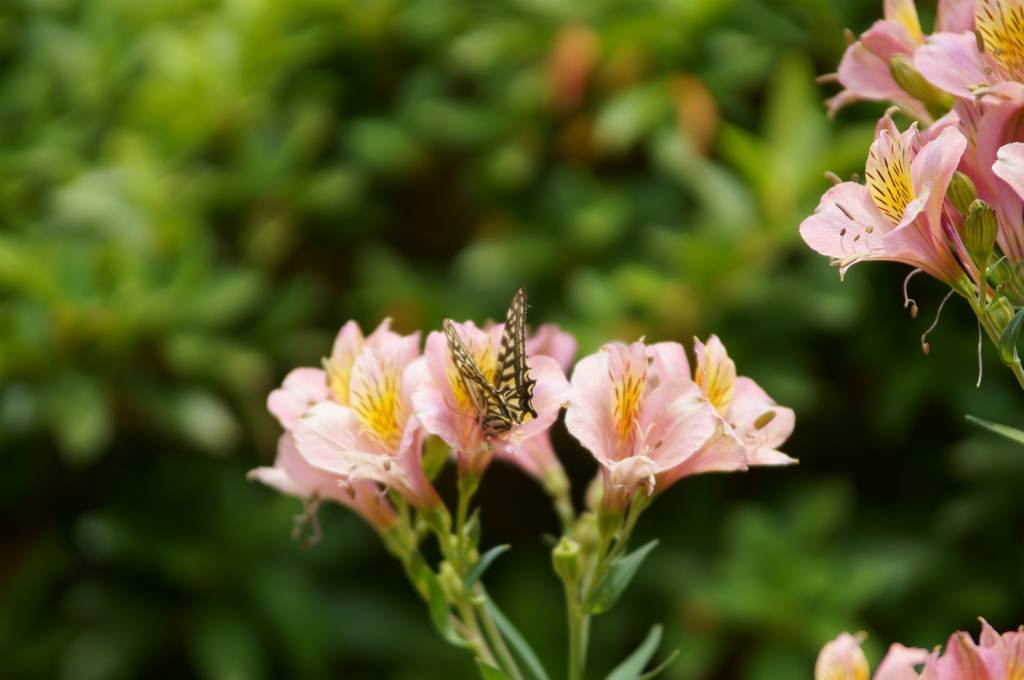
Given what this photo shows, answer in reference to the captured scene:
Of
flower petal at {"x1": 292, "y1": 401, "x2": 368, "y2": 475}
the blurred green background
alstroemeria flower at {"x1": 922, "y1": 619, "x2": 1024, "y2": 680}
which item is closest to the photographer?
alstroemeria flower at {"x1": 922, "y1": 619, "x2": 1024, "y2": 680}

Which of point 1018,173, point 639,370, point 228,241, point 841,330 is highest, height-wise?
point 1018,173

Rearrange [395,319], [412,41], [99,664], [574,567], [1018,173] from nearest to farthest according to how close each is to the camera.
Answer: [1018,173] → [574,567] → [99,664] → [395,319] → [412,41]

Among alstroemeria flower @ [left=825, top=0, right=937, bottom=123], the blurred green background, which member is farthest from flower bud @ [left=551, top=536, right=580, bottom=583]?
the blurred green background

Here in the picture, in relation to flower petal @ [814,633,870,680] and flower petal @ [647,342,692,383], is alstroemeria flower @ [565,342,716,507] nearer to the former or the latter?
flower petal @ [647,342,692,383]

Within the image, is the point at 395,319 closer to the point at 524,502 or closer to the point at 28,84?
the point at 524,502

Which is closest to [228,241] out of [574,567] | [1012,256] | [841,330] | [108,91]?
[108,91]

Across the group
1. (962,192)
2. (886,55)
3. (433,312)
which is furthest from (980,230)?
(433,312)
